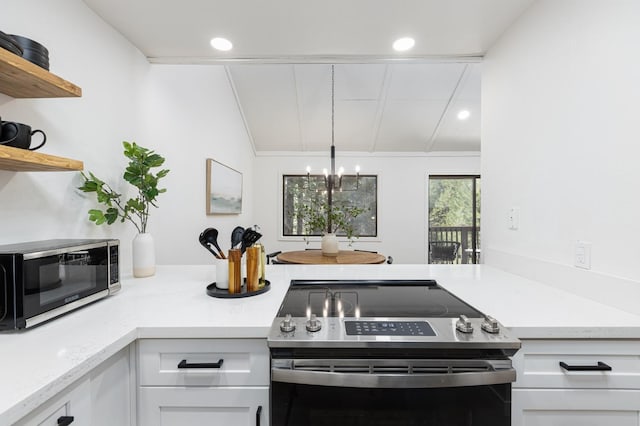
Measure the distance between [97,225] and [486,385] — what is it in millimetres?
1816

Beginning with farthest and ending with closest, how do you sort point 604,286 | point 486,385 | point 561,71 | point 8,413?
point 561,71
point 604,286
point 486,385
point 8,413

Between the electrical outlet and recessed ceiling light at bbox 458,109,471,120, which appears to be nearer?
the electrical outlet

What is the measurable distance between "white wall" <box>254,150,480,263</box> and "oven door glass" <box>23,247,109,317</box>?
411 centimetres

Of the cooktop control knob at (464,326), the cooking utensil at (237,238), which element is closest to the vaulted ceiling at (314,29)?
the cooking utensil at (237,238)

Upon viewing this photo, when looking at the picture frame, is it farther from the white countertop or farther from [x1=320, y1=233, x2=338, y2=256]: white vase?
the white countertop

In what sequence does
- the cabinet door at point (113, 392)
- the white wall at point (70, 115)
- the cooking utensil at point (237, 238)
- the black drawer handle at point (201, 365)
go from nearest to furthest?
the cabinet door at point (113, 392)
the black drawer handle at point (201, 365)
the white wall at point (70, 115)
the cooking utensil at point (237, 238)

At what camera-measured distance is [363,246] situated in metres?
5.34

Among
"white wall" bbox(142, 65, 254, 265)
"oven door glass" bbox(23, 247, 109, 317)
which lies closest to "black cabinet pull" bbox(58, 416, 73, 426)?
"oven door glass" bbox(23, 247, 109, 317)

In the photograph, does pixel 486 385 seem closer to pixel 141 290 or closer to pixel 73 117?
pixel 141 290

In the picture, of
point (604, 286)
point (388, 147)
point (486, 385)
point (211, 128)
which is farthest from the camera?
point (388, 147)

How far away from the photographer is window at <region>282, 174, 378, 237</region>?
5.36m

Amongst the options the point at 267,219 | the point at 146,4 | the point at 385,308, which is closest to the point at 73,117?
the point at 146,4

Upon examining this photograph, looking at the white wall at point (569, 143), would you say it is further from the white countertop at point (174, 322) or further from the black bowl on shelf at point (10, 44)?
the black bowl on shelf at point (10, 44)

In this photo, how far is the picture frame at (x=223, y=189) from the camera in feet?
10.5
